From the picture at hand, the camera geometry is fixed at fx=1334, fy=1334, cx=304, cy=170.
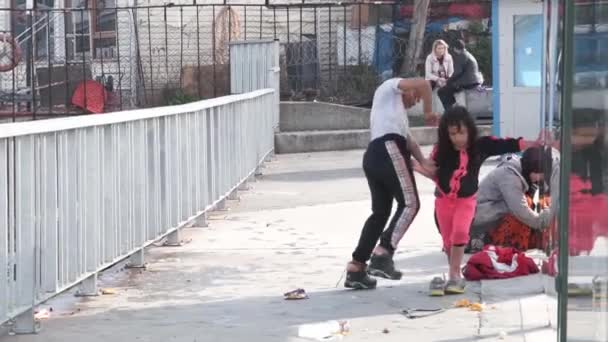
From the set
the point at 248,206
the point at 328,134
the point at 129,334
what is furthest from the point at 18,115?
the point at 129,334

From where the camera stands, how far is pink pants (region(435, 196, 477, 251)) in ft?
28.2

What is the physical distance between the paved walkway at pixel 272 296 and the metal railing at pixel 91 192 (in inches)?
9.5

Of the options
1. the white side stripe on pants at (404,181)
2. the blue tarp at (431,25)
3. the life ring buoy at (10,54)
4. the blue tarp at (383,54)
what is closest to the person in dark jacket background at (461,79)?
the blue tarp at (383,54)

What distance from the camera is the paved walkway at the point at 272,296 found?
754 centimetres

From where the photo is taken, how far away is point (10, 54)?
22641 mm

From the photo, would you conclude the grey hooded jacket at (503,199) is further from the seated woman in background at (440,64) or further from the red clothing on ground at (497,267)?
the seated woman in background at (440,64)

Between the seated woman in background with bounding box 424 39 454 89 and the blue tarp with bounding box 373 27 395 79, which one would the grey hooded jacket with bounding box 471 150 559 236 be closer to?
the seated woman in background with bounding box 424 39 454 89

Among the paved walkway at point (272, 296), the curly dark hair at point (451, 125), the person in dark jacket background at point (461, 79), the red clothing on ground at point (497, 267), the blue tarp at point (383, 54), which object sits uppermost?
the blue tarp at point (383, 54)

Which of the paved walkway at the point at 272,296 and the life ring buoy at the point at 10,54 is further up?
the life ring buoy at the point at 10,54

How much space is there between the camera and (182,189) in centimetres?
1080

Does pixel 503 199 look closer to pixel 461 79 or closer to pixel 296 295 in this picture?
pixel 296 295

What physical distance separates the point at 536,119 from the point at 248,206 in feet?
14.9

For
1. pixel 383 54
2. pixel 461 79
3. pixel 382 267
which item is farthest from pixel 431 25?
pixel 382 267

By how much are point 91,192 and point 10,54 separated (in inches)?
594
